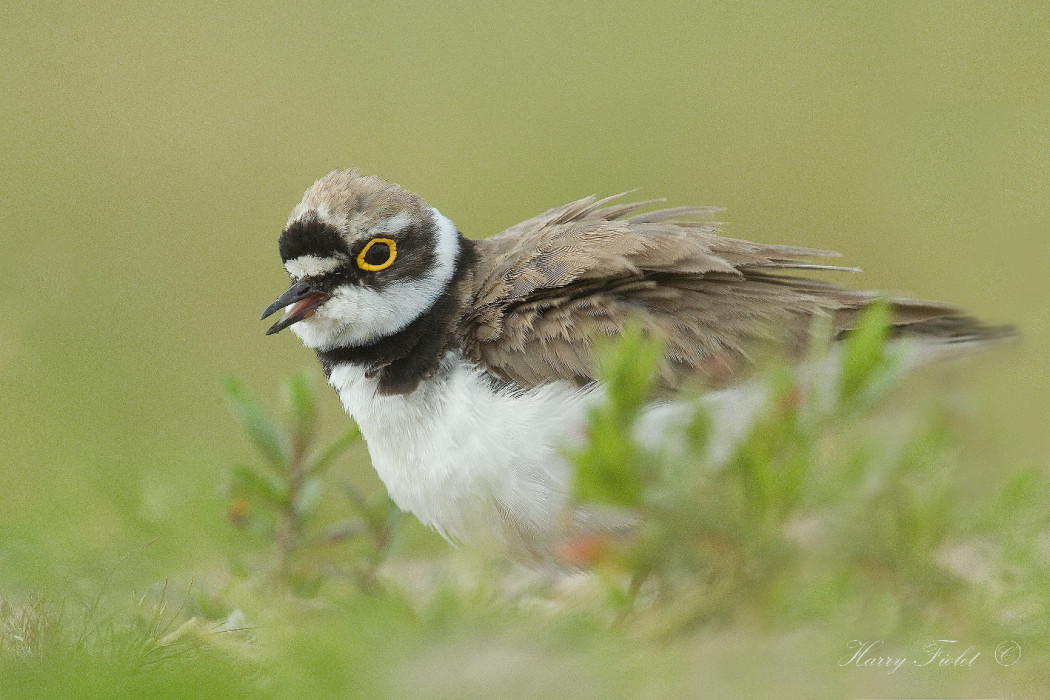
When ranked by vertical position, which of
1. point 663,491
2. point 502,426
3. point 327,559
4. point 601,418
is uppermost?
point 601,418

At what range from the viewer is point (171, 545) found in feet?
7.85

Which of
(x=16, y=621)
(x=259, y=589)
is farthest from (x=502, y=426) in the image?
(x=16, y=621)

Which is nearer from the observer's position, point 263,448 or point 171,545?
point 171,545

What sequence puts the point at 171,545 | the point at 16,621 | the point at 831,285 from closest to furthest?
1. the point at 16,621
2. the point at 171,545
3. the point at 831,285

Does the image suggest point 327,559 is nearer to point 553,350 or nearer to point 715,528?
point 553,350

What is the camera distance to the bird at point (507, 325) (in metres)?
3.33

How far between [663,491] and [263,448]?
1.77 metres

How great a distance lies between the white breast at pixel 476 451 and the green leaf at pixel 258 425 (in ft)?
1.76

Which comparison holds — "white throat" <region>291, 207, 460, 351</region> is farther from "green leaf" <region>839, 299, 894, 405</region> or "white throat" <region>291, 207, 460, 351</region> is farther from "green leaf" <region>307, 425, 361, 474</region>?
"green leaf" <region>839, 299, 894, 405</region>
